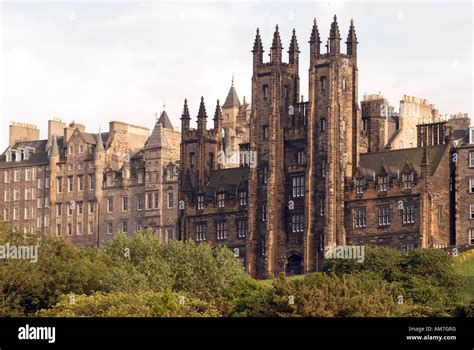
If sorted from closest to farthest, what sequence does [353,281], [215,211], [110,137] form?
1. [353,281]
2. [215,211]
3. [110,137]

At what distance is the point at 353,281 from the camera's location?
4486 inches

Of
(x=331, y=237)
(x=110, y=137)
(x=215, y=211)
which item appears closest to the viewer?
(x=331, y=237)

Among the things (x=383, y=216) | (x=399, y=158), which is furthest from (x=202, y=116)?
(x=383, y=216)

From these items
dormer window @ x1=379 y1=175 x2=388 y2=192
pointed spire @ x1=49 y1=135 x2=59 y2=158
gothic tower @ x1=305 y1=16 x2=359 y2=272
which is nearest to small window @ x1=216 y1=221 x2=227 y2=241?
gothic tower @ x1=305 y1=16 x2=359 y2=272

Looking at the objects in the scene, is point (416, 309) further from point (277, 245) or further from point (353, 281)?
point (277, 245)

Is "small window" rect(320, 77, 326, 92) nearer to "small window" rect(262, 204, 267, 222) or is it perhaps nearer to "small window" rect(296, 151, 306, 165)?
"small window" rect(296, 151, 306, 165)

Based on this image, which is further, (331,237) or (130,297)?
(331,237)

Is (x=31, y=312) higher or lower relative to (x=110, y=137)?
lower

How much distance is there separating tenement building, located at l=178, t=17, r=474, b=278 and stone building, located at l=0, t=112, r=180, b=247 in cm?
Result: 708

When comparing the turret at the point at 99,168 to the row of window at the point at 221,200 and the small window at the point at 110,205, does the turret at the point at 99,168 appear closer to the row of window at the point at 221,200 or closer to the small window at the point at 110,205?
the small window at the point at 110,205

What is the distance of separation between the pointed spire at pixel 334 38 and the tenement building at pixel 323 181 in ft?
0.31
